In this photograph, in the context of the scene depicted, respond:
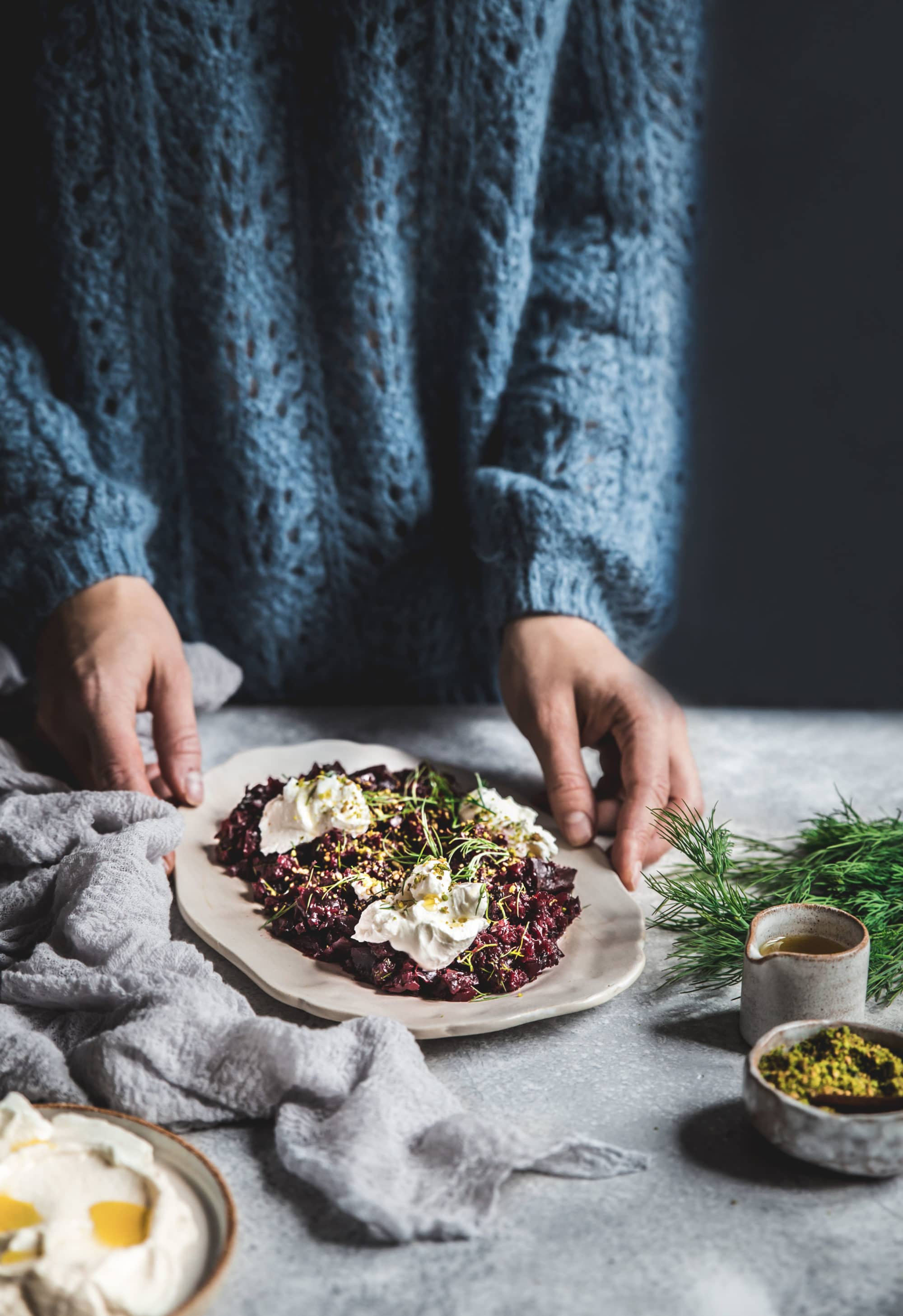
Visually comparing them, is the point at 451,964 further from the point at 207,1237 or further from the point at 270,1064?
the point at 207,1237

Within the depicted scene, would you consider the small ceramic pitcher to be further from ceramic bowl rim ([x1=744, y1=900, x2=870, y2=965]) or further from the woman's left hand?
the woman's left hand

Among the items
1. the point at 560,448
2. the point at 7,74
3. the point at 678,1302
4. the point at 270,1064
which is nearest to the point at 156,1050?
the point at 270,1064

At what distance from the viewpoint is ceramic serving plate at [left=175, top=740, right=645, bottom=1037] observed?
78 centimetres

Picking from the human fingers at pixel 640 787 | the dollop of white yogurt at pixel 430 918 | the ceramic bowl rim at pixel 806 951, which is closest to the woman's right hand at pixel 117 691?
the dollop of white yogurt at pixel 430 918

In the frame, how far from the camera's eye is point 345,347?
1.35m

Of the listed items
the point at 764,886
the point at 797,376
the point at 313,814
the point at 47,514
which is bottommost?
the point at 764,886

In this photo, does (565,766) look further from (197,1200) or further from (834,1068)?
(197,1200)

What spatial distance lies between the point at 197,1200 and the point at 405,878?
1.14 feet

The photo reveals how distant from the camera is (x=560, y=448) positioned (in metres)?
1.32

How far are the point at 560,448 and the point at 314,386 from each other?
32cm

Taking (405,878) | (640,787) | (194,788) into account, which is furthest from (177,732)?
(640,787)

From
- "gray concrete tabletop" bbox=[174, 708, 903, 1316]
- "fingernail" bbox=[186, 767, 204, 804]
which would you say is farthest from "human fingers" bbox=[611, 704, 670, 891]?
"fingernail" bbox=[186, 767, 204, 804]

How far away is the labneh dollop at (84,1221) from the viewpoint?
0.52 m

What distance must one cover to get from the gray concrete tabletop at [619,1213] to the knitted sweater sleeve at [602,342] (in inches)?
21.1
